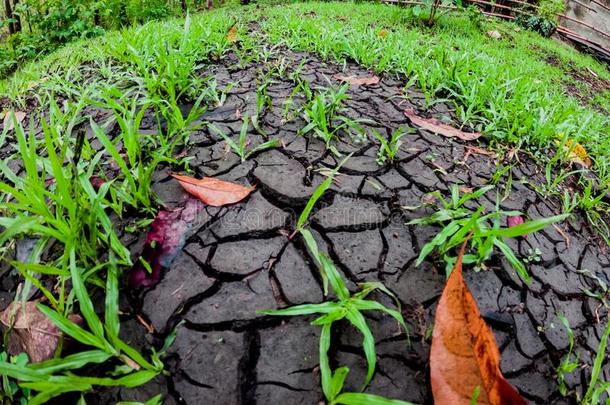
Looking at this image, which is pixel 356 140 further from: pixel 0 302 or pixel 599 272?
pixel 0 302

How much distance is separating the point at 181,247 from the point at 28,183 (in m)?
0.44

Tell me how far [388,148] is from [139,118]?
99 centimetres

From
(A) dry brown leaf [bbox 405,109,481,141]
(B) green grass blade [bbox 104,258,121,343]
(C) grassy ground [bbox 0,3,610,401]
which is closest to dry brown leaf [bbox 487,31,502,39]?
(C) grassy ground [bbox 0,3,610,401]

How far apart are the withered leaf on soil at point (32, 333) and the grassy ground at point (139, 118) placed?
0.04 m

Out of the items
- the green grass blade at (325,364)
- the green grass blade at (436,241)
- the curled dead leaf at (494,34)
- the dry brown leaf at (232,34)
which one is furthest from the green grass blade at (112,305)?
the curled dead leaf at (494,34)

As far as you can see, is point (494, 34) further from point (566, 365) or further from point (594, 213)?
point (566, 365)

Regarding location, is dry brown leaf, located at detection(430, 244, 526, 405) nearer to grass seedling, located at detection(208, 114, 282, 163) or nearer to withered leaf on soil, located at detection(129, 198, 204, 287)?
withered leaf on soil, located at detection(129, 198, 204, 287)

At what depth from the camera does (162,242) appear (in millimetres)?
1166

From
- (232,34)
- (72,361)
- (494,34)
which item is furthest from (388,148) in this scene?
(494,34)

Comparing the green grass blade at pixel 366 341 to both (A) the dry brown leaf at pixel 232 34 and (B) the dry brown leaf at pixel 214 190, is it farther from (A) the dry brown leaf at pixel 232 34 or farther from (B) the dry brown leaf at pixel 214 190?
(A) the dry brown leaf at pixel 232 34

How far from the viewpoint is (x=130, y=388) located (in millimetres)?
905

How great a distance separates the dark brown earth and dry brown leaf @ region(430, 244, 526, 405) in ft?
0.26

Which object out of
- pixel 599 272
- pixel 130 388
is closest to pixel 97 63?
pixel 130 388

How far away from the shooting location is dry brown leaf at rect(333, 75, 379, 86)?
7.85 ft
